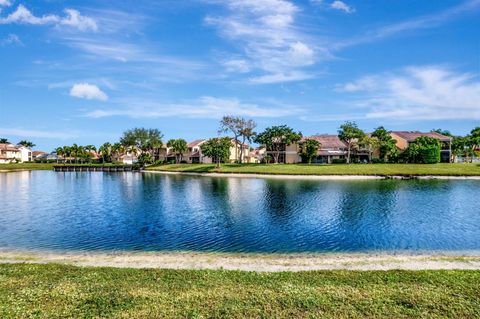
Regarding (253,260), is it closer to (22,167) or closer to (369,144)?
(369,144)

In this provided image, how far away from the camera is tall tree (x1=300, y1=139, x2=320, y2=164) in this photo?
104 m

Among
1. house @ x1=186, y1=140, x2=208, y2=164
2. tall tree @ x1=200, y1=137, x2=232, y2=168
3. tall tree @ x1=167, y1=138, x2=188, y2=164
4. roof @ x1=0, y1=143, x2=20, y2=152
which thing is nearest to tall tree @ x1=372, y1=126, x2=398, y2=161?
tall tree @ x1=200, y1=137, x2=232, y2=168

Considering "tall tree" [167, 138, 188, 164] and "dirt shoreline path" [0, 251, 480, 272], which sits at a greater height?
"tall tree" [167, 138, 188, 164]

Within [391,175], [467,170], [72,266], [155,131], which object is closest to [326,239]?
[72,266]

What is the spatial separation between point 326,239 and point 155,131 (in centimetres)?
12482

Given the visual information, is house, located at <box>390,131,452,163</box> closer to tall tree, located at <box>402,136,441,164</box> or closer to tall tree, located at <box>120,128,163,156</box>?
tall tree, located at <box>402,136,441,164</box>

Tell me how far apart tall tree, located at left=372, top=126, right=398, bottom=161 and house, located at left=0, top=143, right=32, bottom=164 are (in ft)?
498

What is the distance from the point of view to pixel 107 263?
1680cm

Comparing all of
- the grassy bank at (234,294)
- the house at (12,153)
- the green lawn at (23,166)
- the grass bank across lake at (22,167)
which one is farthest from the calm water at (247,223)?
the house at (12,153)

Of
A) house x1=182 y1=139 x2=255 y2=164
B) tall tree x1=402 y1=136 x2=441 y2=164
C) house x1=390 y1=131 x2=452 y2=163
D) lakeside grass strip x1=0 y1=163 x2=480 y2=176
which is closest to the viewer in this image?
lakeside grass strip x1=0 y1=163 x2=480 y2=176

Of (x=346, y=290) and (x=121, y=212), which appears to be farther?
(x=121, y=212)

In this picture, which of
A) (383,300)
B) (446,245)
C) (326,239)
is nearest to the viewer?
(383,300)

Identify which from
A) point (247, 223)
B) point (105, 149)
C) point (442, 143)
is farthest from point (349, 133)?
point (105, 149)

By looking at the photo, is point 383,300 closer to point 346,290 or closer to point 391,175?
point 346,290
